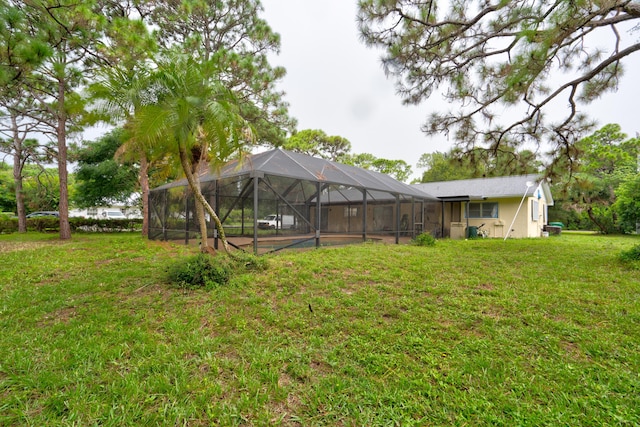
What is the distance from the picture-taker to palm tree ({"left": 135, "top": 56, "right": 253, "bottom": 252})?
388 cm

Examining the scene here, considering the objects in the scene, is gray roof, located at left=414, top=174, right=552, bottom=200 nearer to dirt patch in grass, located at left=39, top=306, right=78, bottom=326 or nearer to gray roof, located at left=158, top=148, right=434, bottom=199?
gray roof, located at left=158, top=148, right=434, bottom=199

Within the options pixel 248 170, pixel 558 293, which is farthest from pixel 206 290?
pixel 558 293

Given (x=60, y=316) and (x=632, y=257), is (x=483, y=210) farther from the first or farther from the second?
(x=60, y=316)

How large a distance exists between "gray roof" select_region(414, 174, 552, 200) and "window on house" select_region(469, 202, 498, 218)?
1.75ft

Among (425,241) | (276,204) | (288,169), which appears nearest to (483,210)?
(425,241)

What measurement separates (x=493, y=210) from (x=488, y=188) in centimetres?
137

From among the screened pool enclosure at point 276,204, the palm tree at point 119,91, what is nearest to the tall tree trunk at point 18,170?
the screened pool enclosure at point 276,204

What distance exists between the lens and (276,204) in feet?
32.7

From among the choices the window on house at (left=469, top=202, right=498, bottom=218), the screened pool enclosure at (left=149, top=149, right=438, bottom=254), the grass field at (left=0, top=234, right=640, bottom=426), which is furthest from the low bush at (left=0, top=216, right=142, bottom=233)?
the window on house at (left=469, top=202, right=498, bottom=218)

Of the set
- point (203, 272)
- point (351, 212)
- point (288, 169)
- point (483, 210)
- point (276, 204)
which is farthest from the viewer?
point (483, 210)

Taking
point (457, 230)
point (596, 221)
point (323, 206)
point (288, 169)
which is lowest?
point (457, 230)

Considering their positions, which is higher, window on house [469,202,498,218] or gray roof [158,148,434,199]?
gray roof [158,148,434,199]

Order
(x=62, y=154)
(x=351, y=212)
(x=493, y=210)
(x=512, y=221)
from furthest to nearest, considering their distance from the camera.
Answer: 1. (x=493, y=210)
2. (x=351, y=212)
3. (x=512, y=221)
4. (x=62, y=154)

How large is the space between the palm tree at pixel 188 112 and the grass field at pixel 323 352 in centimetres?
228
